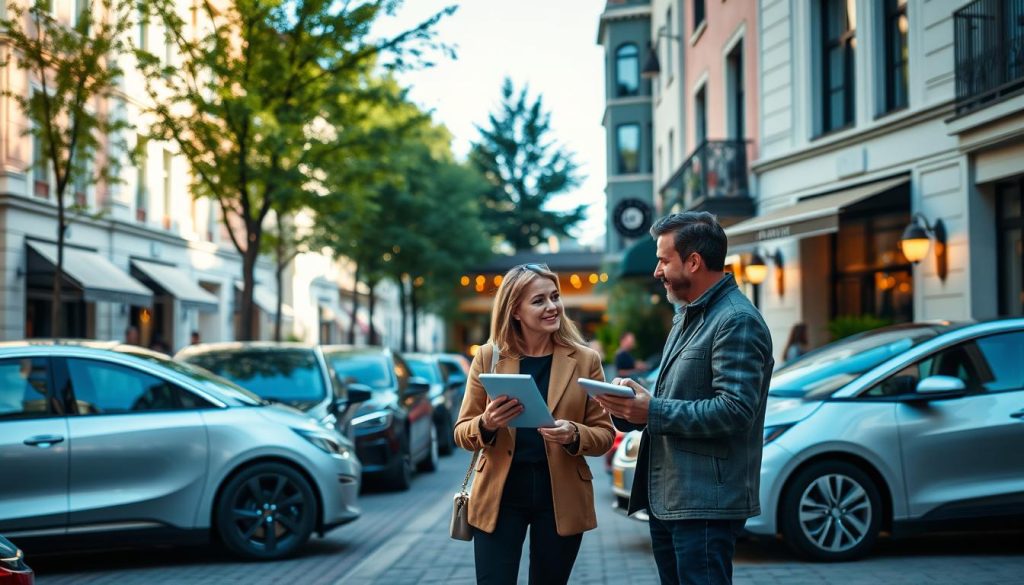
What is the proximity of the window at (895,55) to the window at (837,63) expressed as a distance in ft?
3.11

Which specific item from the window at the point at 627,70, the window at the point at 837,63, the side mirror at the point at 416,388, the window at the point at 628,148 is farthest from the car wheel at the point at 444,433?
the window at the point at 627,70

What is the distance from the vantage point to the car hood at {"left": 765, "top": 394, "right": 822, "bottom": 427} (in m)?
8.20

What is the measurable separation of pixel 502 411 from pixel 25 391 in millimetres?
→ 5079

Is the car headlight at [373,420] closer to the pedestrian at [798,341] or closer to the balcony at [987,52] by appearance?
the pedestrian at [798,341]

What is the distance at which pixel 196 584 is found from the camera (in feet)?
25.3

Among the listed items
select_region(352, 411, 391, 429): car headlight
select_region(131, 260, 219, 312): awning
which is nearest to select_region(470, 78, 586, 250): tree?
select_region(131, 260, 219, 312): awning

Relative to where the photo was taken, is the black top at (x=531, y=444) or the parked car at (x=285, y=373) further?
the parked car at (x=285, y=373)

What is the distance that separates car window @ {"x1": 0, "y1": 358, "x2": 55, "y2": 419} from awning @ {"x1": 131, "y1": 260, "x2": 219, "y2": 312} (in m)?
25.4

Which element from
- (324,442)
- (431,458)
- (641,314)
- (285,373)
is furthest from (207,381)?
(641,314)

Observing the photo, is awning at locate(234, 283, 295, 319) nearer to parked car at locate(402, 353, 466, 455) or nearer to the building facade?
the building facade

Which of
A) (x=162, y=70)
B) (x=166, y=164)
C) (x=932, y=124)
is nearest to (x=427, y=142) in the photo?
(x=166, y=164)

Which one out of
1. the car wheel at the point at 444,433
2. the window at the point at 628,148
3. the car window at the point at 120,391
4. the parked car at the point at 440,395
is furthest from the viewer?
the window at the point at 628,148

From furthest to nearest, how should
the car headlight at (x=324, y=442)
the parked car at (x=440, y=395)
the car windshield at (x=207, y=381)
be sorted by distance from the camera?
the parked car at (x=440, y=395) → the car headlight at (x=324, y=442) → the car windshield at (x=207, y=381)

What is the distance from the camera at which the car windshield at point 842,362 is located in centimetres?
845
